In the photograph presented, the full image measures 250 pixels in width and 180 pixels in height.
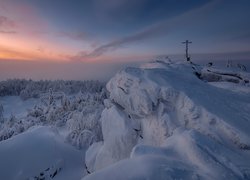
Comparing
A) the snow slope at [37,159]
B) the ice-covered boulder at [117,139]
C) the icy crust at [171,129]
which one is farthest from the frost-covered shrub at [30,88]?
the icy crust at [171,129]

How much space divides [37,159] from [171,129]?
600 centimetres

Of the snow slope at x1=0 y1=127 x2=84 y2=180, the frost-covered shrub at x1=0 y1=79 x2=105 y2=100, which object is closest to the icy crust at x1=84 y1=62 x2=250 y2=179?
the snow slope at x1=0 y1=127 x2=84 y2=180

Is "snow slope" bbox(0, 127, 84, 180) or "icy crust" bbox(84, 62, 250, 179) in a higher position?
"icy crust" bbox(84, 62, 250, 179)

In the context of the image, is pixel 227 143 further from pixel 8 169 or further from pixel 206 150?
pixel 8 169

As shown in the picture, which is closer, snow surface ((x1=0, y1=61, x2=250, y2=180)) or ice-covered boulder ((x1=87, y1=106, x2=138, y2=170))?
snow surface ((x1=0, y1=61, x2=250, y2=180))

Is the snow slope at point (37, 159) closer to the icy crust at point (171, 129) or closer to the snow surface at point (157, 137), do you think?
the snow surface at point (157, 137)

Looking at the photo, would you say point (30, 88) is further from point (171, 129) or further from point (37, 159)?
point (171, 129)

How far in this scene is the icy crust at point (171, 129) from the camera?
385cm

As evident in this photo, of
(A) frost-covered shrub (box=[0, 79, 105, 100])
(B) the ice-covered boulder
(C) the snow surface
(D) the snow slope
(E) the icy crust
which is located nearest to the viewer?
(E) the icy crust

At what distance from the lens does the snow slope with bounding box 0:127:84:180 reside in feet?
29.1

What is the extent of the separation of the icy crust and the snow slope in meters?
1.54

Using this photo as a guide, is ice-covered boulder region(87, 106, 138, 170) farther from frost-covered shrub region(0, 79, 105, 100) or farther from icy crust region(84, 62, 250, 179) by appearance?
frost-covered shrub region(0, 79, 105, 100)

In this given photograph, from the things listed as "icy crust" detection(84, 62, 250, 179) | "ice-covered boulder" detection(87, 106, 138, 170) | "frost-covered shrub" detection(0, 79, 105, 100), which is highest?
"icy crust" detection(84, 62, 250, 179)

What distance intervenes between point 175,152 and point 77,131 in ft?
30.7
